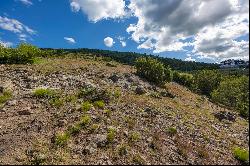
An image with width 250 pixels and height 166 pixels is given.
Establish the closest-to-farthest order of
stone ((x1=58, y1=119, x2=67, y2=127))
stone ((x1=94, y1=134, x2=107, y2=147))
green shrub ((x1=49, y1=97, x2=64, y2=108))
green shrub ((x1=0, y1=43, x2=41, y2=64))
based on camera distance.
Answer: stone ((x1=94, y1=134, x2=107, y2=147)) < stone ((x1=58, y1=119, x2=67, y2=127)) < green shrub ((x1=49, y1=97, x2=64, y2=108)) < green shrub ((x1=0, y1=43, x2=41, y2=64))

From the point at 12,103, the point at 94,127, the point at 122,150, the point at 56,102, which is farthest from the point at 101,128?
the point at 12,103

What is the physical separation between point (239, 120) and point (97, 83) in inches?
674

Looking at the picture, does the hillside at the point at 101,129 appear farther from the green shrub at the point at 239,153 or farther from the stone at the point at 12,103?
the green shrub at the point at 239,153

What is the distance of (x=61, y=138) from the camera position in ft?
71.3

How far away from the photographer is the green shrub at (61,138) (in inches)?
842

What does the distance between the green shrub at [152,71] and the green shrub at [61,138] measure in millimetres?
30056

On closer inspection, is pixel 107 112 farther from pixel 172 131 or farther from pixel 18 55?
pixel 18 55

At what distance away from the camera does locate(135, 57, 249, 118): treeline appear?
2474cm

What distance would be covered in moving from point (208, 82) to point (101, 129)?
202 ft

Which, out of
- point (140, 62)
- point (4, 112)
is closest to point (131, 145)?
point (4, 112)

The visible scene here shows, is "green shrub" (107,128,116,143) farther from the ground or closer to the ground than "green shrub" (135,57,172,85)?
closer to the ground

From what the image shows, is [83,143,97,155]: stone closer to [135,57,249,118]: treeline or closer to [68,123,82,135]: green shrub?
[68,123,82,135]: green shrub

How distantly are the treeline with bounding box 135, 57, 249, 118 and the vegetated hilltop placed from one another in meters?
2.99

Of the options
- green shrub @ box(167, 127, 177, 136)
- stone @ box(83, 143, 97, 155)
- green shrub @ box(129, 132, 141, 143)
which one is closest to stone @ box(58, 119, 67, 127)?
stone @ box(83, 143, 97, 155)
